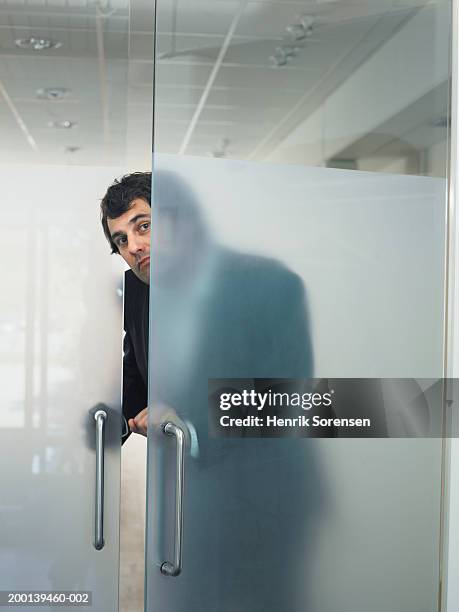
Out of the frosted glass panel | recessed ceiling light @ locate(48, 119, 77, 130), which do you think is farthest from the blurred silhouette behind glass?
recessed ceiling light @ locate(48, 119, 77, 130)

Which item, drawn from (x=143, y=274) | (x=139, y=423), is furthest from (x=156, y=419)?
(x=143, y=274)

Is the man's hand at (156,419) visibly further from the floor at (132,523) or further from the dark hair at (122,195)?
the dark hair at (122,195)

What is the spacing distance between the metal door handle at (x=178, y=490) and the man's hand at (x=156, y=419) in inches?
0.5

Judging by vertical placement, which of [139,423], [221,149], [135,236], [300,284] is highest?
[221,149]

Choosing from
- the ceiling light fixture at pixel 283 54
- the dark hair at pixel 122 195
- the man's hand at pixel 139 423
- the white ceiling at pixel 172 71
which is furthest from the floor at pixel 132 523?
the ceiling light fixture at pixel 283 54

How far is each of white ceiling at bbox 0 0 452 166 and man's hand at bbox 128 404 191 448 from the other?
0.68 metres

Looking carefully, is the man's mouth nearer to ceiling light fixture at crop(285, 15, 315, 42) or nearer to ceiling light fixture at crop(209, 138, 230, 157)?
ceiling light fixture at crop(209, 138, 230, 157)

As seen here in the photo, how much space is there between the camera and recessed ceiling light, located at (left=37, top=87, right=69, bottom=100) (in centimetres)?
218

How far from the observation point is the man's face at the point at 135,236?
7.20ft

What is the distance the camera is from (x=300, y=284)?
7.44ft

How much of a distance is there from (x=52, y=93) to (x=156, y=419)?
3.05 feet

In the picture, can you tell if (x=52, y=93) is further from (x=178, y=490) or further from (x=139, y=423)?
(x=178, y=490)

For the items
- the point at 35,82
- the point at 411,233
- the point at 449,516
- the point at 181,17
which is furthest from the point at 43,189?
the point at 449,516

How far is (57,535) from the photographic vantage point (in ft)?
7.18
